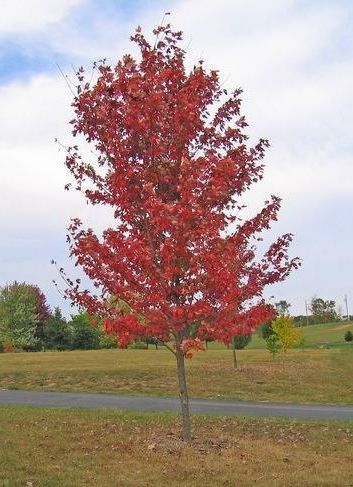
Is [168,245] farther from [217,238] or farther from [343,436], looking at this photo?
[343,436]

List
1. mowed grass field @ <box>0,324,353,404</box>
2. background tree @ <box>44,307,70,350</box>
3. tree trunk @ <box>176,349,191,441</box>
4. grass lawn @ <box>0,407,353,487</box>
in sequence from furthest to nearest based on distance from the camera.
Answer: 1. background tree @ <box>44,307,70,350</box>
2. mowed grass field @ <box>0,324,353,404</box>
3. tree trunk @ <box>176,349,191,441</box>
4. grass lawn @ <box>0,407,353,487</box>

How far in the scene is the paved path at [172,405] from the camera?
15.0 m

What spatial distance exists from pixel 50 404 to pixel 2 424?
501 centimetres

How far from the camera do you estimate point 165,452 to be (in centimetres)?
892

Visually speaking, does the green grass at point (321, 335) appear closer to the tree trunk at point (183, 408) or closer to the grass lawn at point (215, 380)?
the grass lawn at point (215, 380)

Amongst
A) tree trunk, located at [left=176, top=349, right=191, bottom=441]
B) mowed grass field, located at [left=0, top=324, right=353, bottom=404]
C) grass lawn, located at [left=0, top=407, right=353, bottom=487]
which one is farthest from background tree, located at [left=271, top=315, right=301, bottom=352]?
tree trunk, located at [left=176, top=349, right=191, bottom=441]

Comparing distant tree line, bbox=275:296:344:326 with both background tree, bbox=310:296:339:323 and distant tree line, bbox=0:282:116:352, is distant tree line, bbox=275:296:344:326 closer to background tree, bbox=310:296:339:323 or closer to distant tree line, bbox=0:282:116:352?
background tree, bbox=310:296:339:323

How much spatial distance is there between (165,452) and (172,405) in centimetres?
765

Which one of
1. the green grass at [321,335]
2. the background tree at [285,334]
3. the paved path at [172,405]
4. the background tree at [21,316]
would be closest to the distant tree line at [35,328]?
the background tree at [21,316]

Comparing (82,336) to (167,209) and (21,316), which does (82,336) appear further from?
(167,209)

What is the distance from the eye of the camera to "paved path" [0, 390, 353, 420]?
14984 millimetres

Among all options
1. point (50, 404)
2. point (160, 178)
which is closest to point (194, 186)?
point (160, 178)

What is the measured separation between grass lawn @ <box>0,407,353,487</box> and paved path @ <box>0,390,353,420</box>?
2451 millimetres

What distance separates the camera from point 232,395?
64.8ft
